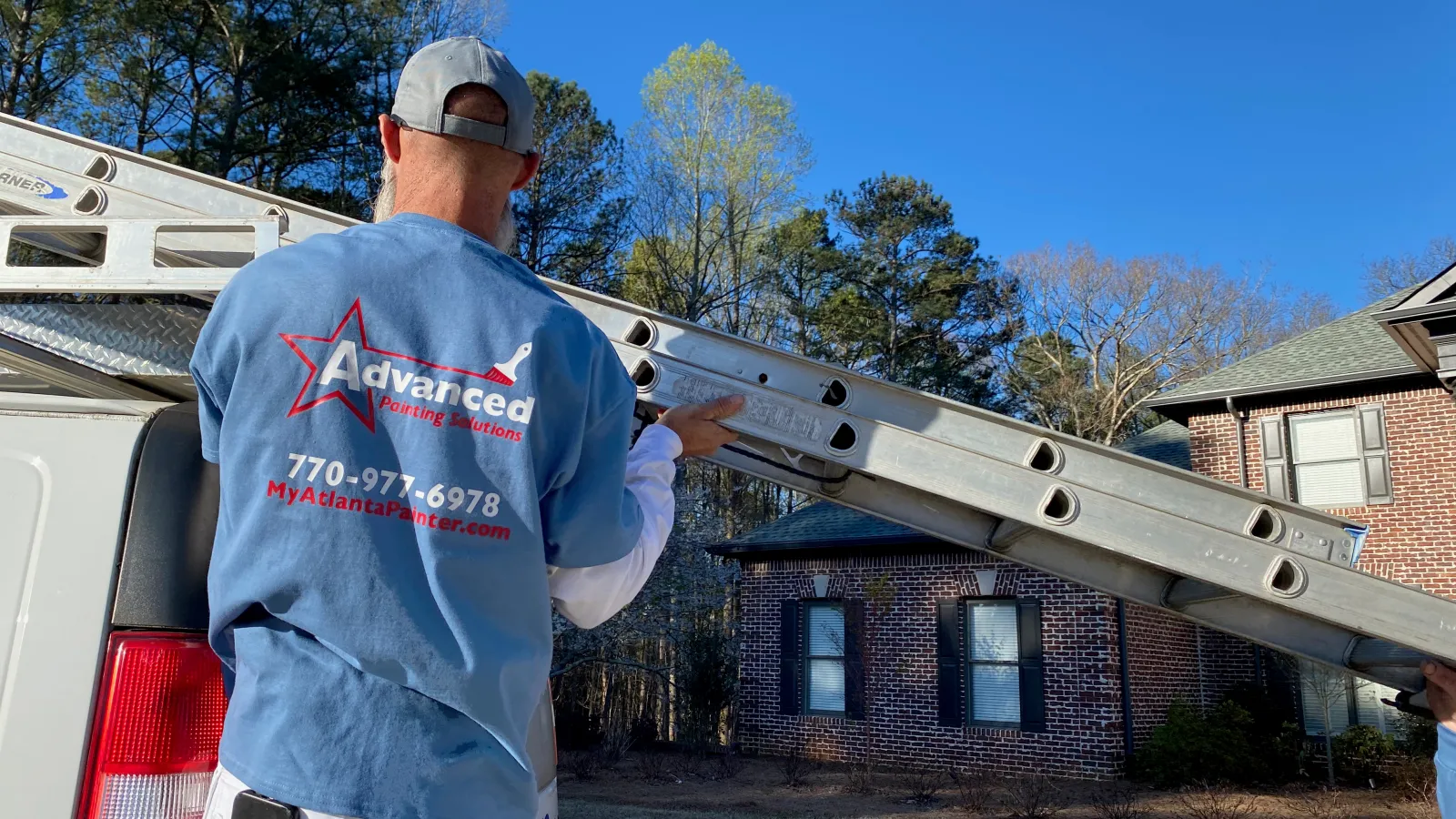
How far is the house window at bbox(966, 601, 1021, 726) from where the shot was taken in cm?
1559

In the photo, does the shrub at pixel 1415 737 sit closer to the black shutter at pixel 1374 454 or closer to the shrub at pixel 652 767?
the black shutter at pixel 1374 454

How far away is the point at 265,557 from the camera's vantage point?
128 cm

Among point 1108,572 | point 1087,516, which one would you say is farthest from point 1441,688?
point 1087,516

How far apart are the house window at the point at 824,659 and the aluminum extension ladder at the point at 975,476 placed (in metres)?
14.2

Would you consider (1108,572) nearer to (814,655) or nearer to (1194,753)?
(1194,753)

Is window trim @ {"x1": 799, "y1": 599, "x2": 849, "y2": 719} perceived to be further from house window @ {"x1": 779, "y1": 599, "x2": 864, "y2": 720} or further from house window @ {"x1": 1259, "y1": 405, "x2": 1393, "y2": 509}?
house window @ {"x1": 1259, "y1": 405, "x2": 1393, "y2": 509}

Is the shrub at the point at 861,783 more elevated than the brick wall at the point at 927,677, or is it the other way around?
the brick wall at the point at 927,677

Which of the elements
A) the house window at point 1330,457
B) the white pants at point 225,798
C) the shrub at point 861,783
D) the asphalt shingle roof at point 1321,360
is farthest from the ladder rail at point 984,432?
the house window at point 1330,457

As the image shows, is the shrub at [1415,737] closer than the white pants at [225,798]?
No

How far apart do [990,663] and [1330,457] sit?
577cm

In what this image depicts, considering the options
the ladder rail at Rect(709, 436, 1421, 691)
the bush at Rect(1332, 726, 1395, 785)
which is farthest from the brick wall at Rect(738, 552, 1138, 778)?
the ladder rail at Rect(709, 436, 1421, 691)

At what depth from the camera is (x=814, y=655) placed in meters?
17.6

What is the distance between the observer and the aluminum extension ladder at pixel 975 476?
303 centimetres

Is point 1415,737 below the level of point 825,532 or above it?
below
